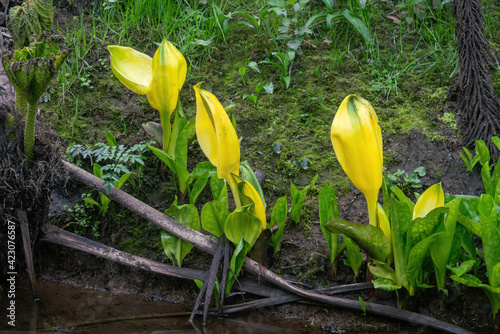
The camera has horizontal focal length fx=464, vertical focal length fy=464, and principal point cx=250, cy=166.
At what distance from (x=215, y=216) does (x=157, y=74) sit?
80cm

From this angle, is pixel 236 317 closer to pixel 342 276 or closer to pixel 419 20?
pixel 342 276

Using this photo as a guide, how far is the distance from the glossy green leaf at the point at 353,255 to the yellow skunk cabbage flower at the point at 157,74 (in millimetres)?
1170

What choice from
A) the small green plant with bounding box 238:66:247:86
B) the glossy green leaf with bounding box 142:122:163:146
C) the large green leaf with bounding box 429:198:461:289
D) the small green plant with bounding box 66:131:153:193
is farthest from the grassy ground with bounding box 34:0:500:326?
the large green leaf with bounding box 429:198:461:289

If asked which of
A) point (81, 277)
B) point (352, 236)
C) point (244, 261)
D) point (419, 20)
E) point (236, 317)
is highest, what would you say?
point (419, 20)

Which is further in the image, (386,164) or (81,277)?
(386,164)

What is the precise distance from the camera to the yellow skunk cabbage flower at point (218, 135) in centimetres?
198

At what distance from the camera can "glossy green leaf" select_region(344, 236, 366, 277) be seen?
212 centimetres

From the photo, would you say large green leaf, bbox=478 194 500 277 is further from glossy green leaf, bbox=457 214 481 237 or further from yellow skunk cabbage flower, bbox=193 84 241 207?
yellow skunk cabbage flower, bbox=193 84 241 207

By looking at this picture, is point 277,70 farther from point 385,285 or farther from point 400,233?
point 385,285

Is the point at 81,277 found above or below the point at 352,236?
below

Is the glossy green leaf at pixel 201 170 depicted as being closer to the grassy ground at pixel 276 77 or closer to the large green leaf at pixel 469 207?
the grassy ground at pixel 276 77

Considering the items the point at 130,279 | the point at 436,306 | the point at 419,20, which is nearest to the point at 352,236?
the point at 436,306

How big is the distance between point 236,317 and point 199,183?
0.77 metres

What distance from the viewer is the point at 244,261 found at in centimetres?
221
